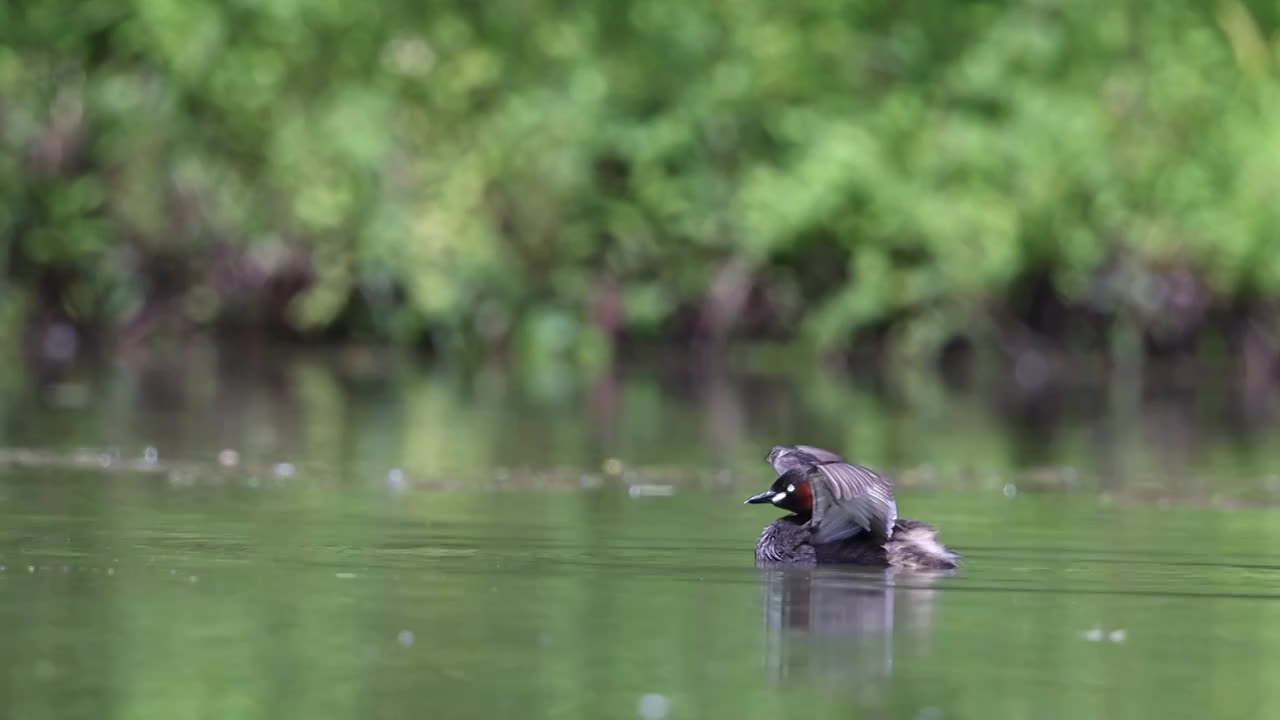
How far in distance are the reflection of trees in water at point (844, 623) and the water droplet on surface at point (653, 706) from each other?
0.47m

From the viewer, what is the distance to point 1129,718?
6621 millimetres

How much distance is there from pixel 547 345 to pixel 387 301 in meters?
2.17

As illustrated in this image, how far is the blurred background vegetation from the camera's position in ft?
120

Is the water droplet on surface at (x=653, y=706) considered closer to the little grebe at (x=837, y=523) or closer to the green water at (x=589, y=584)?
the green water at (x=589, y=584)

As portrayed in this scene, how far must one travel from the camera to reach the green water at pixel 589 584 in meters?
6.97

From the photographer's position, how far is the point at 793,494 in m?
9.92

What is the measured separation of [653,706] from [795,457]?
10.8ft

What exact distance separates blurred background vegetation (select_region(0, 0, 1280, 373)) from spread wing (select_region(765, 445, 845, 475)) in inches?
1019

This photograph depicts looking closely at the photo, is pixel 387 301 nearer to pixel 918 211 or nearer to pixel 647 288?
pixel 647 288

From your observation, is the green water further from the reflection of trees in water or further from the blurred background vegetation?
the blurred background vegetation

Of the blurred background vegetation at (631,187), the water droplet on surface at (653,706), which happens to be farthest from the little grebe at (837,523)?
the blurred background vegetation at (631,187)

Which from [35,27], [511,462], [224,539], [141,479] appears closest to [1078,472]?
[511,462]

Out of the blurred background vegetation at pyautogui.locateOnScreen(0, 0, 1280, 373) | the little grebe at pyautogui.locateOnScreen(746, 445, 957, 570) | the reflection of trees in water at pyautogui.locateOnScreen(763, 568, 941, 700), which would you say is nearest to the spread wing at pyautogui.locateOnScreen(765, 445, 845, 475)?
the little grebe at pyautogui.locateOnScreen(746, 445, 957, 570)

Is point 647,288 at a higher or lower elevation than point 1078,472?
higher
